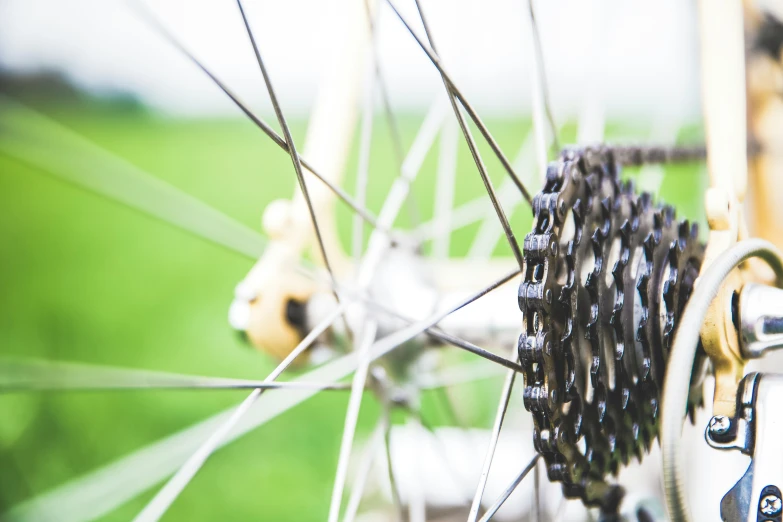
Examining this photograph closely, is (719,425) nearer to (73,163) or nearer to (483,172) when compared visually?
(483,172)

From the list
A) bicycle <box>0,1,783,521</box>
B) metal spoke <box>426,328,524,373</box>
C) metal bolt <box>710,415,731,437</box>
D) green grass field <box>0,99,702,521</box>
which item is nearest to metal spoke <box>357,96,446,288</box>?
bicycle <box>0,1,783,521</box>

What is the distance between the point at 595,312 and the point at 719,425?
2.9 inches

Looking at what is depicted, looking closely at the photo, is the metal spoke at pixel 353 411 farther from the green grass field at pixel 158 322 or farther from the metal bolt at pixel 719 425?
the green grass field at pixel 158 322

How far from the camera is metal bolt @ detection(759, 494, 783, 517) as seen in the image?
0.30 meters

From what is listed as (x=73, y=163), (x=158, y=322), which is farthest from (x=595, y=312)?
(x=158, y=322)

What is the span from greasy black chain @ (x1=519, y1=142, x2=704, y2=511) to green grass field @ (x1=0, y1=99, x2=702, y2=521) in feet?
1.90

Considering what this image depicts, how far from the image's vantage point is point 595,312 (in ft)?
1.04

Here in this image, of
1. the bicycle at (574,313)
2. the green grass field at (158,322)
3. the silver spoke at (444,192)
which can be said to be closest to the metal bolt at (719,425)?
the bicycle at (574,313)

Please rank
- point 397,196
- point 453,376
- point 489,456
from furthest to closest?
point 453,376 → point 397,196 → point 489,456

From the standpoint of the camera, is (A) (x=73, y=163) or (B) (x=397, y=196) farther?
(B) (x=397, y=196)

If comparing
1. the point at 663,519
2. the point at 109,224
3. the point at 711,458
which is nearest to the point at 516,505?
the point at 663,519

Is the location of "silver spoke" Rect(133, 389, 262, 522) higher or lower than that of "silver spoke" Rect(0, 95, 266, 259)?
lower

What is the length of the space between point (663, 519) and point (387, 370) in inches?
7.6

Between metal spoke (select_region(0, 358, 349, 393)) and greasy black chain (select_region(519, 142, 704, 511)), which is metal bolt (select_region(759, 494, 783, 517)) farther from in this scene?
metal spoke (select_region(0, 358, 349, 393))
